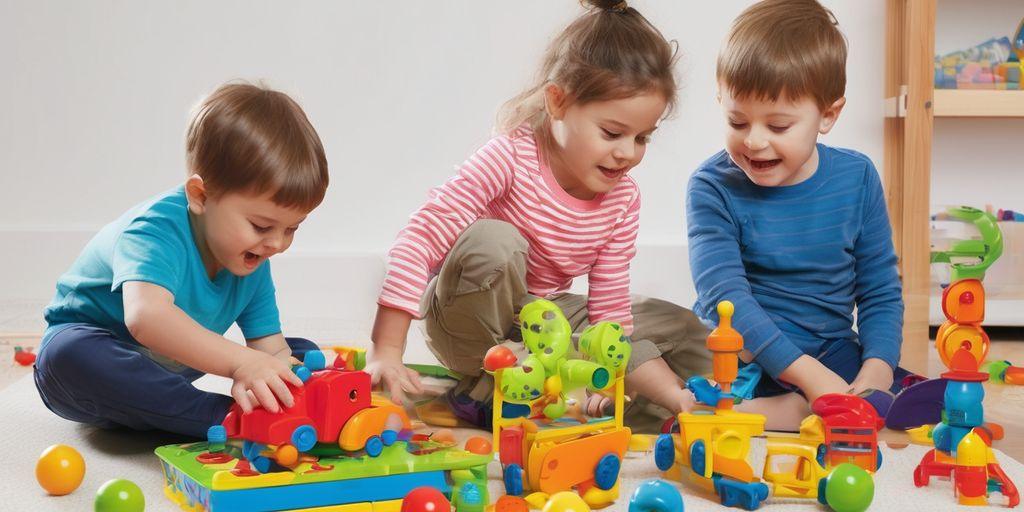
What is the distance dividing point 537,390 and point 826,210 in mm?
587

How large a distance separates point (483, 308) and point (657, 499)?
43 centimetres

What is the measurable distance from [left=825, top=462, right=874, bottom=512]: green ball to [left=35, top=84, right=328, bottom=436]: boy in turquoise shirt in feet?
1.80

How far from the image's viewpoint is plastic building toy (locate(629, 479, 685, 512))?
86 cm

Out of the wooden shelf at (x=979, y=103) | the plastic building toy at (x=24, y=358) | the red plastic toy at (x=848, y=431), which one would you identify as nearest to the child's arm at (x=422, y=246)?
the red plastic toy at (x=848, y=431)

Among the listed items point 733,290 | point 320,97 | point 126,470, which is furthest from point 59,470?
point 320,97

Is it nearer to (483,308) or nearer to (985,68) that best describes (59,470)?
(483,308)

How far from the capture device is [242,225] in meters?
1.08

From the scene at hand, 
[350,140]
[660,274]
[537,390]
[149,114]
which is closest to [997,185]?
[660,274]

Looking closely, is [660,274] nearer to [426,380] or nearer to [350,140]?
[350,140]

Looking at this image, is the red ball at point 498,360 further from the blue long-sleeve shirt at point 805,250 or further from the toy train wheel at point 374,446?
the blue long-sleeve shirt at point 805,250

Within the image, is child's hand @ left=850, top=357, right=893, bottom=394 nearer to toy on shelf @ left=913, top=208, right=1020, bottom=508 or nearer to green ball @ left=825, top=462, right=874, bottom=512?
toy on shelf @ left=913, top=208, right=1020, bottom=508

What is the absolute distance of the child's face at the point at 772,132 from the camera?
4.35 ft

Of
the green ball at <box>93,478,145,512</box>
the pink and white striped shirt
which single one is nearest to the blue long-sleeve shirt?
the pink and white striped shirt

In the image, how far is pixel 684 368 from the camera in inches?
56.3
